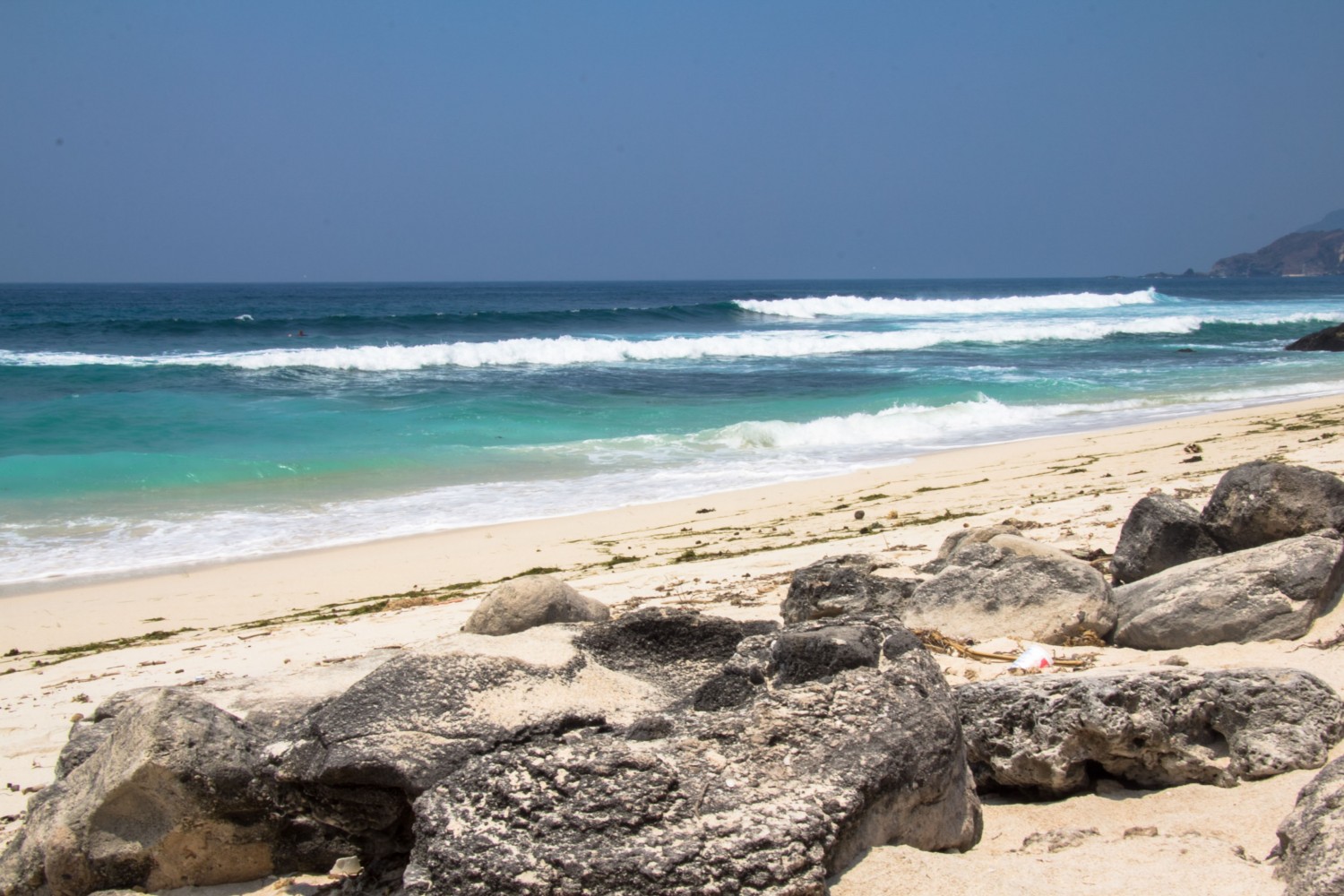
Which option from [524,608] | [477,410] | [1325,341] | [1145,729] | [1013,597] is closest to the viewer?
[1145,729]

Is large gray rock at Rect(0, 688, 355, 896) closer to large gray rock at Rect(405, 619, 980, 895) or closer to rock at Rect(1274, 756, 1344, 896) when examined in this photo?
large gray rock at Rect(405, 619, 980, 895)

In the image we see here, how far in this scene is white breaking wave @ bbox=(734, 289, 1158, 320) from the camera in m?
52.1

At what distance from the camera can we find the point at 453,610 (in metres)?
6.93

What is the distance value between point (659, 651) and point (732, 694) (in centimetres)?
67

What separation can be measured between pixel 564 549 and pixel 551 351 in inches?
888

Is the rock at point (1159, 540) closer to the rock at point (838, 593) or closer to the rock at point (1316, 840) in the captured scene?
the rock at point (838, 593)

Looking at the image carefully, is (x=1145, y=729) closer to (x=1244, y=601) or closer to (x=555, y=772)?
(x=1244, y=601)

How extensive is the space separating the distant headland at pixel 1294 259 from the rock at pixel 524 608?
18023 centimetres

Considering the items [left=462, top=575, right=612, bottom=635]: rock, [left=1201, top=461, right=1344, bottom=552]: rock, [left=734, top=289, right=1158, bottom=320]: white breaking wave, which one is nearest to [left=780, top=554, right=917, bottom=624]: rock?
[left=462, top=575, right=612, bottom=635]: rock

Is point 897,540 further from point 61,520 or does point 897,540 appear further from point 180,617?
point 61,520

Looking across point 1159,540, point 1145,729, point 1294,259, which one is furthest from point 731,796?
point 1294,259

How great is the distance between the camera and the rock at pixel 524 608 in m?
4.85

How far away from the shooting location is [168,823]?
10.7ft

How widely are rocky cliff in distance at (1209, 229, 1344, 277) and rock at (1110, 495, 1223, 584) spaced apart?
586 ft
